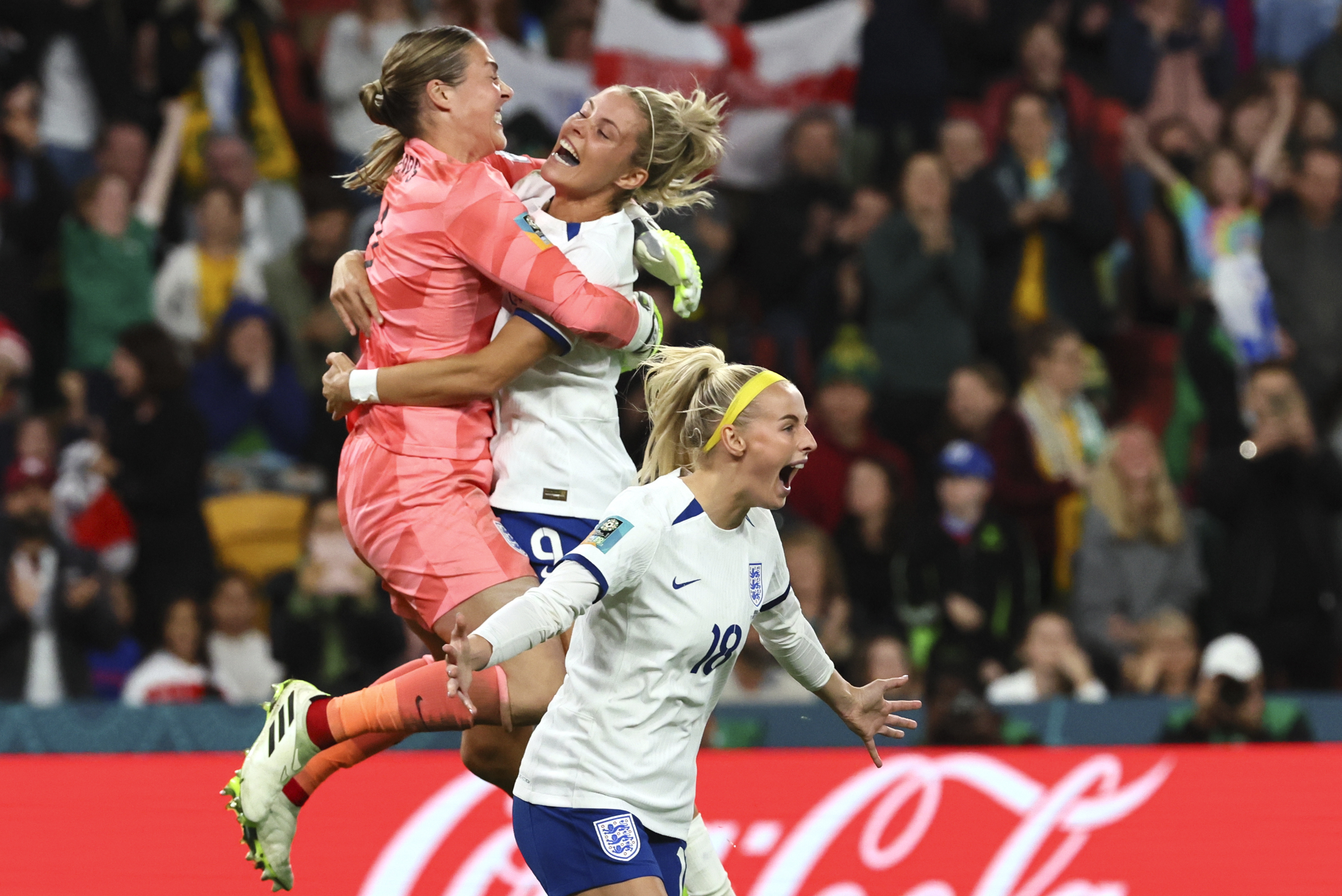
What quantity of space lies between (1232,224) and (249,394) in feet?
15.7

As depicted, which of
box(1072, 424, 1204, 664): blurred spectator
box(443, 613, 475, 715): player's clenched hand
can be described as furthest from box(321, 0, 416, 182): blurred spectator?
box(443, 613, 475, 715): player's clenched hand

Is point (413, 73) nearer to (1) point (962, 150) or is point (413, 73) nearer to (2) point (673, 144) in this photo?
(2) point (673, 144)

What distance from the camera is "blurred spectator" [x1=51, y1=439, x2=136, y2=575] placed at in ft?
26.3

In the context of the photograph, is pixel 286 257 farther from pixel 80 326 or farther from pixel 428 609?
pixel 428 609

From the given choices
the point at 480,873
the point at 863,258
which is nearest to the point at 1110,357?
the point at 863,258

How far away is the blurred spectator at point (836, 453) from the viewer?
8.30m

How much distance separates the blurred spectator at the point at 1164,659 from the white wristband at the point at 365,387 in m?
4.20

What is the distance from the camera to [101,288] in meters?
8.59

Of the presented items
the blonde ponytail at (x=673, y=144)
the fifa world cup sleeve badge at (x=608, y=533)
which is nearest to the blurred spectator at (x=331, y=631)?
the blonde ponytail at (x=673, y=144)

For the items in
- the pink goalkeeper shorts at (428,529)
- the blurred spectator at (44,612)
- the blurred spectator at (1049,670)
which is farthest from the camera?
the blurred spectator at (44,612)

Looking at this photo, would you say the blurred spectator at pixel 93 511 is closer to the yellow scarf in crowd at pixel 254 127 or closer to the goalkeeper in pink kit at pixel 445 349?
the yellow scarf in crowd at pixel 254 127

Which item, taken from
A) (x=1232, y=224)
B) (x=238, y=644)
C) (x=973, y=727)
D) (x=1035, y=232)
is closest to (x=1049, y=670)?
(x=973, y=727)

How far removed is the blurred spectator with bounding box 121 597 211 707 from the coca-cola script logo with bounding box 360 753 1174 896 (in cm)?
260

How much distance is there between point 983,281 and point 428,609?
4979 millimetres
